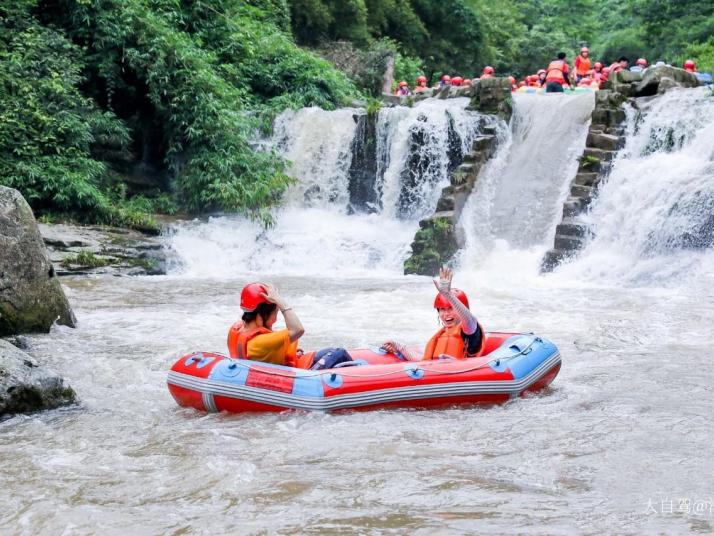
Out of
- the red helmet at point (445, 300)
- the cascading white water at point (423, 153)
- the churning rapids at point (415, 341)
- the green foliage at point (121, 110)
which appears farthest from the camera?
the cascading white water at point (423, 153)

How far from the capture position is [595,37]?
33969 mm

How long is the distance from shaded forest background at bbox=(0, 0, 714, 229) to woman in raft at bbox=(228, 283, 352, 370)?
8.17 metres

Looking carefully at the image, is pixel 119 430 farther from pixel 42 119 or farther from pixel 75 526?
pixel 42 119

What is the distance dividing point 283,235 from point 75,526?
1069cm

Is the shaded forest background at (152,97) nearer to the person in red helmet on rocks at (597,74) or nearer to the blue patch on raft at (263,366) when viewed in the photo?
the person in red helmet on rocks at (597,74)

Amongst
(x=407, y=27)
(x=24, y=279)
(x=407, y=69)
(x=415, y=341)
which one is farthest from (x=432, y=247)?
(x=407, y=27)

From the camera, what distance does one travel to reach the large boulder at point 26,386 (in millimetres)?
5742

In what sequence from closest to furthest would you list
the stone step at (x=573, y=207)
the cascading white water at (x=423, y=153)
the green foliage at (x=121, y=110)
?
1. the stone step at (x=573, y=207)
2. the green foliage at (x=121, y=110)
3. the cascading white water at (x=423, y=153)

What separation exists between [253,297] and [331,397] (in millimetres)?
808

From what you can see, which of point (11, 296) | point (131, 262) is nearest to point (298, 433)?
point (11, 296)

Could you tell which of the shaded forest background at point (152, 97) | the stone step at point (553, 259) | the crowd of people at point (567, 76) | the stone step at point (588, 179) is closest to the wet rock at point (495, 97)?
the crowd of people at point (567, 76)

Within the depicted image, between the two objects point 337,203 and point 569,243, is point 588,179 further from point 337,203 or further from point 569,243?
point 337,203

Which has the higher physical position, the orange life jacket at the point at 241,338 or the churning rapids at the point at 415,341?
the orange life jacket at the point at 241,338

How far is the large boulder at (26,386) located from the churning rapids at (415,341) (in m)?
0.13
